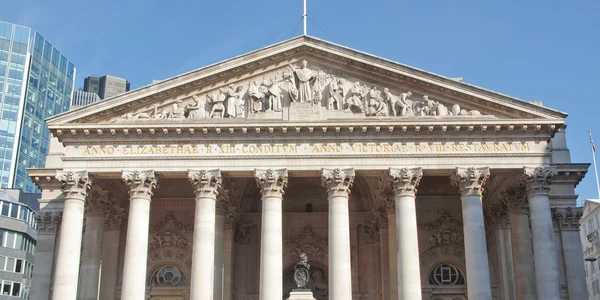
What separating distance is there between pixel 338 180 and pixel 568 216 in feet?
48.9

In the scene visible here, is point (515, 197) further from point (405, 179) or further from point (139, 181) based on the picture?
point (139, 181)

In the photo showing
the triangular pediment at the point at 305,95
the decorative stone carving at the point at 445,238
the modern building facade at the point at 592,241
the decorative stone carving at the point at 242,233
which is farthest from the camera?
the modern building facade at the point at 592,241

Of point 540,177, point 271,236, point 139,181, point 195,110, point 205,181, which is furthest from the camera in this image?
point 195,110

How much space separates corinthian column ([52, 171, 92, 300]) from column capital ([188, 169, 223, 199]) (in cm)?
538

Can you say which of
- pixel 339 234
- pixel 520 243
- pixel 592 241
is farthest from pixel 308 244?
pixel 592 241

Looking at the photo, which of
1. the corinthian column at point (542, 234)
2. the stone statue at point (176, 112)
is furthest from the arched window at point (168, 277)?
the corinthian column at point (542, 234)

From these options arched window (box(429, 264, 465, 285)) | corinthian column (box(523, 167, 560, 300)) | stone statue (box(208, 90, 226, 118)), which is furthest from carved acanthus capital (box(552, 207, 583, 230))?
stone statue (box(208, 90, 226, 118))

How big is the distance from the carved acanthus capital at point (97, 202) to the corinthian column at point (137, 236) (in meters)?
3.78

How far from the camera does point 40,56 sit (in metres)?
109

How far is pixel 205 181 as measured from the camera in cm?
3547

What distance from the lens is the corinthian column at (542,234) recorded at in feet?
111

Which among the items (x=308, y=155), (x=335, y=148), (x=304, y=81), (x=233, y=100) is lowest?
(x=308, y=155)

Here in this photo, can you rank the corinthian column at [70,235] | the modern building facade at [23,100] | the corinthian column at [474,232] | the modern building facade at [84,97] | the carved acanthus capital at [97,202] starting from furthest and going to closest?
1. the modern building facade at [84,97]
2. the modern building facade at [23,100]
3. the carved acanthus capital at [97,202]
4. the corinthian column at [70,235]
5. the corinthian column at [474,232]

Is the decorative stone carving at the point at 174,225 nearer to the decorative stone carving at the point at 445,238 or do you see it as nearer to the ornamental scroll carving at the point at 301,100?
the ornamental scroll carving at the point at 301,100
